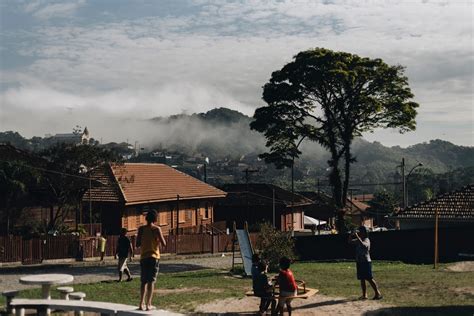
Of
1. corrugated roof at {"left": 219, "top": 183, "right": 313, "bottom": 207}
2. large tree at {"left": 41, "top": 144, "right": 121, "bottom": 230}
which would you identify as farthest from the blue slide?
corrugated roof at {"left": 219, "top": 183, "right": 313, "bottom": 207}

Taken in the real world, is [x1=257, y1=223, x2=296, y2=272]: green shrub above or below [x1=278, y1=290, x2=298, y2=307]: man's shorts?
above

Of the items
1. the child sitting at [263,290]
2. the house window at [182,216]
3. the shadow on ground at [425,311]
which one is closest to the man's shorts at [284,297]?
the child sitting at [263,290]

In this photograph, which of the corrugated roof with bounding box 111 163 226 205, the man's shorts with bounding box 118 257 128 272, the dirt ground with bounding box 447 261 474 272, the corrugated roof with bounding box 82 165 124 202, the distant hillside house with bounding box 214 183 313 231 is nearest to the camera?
the man's shorts with bounding box 118 257 128 272

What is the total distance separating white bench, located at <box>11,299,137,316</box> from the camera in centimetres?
995

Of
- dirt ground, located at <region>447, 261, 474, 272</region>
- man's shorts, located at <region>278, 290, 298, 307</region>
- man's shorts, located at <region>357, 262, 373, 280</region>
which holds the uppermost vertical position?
man's shorts, located at <region>357, 262, 373, 280</region>

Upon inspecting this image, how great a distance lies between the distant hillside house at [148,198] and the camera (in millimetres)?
32875

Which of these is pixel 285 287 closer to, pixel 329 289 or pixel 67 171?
pixel 329 289

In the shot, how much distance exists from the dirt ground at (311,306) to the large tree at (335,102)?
19.2m

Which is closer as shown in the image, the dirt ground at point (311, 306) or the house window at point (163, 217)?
the dirt ground at point (311, 306)

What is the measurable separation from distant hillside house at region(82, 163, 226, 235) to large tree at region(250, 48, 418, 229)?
26.7 ft

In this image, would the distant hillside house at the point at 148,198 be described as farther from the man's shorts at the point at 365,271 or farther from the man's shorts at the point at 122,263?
the man's shorts at the point at 365,271

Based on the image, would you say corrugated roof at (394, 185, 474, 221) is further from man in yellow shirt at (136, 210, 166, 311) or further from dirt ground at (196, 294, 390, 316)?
man in yellow shirt at (136, 210, 166, 311)

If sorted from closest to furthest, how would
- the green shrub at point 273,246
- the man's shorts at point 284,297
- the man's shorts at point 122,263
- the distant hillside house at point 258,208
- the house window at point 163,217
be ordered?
the man's shorts at point 284,297, the man's shorts at point 122,263, the green shrub at point 273,246, the house window at point 163,217, the distant hillside house at point 258,208

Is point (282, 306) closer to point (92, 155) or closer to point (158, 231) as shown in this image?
point (158, 231)
